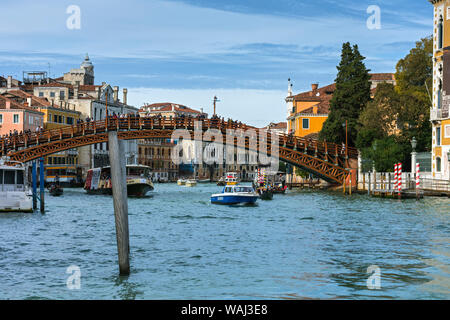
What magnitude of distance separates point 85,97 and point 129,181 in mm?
30450

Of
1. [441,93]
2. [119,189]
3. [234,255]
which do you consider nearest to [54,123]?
[441,93]

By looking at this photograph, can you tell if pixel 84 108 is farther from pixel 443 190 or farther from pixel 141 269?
pixel 141 269

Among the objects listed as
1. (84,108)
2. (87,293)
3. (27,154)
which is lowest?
(87,293)

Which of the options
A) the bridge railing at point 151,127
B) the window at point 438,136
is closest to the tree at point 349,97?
the bridge railing at point 151,127

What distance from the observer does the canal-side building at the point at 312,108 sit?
187ft

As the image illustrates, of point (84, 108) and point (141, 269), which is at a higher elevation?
point (84, 108)

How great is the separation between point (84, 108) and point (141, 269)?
5634 cm

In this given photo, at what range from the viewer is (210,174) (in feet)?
341

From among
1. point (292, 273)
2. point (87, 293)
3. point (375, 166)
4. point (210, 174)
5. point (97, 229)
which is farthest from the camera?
point (210, 174)

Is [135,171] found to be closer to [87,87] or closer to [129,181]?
[129,181]

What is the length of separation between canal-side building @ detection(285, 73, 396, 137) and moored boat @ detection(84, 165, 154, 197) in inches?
657

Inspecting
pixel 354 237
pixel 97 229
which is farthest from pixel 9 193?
pixel 354 237

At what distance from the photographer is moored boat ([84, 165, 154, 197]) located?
1550 inches
